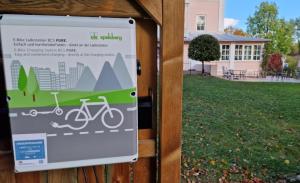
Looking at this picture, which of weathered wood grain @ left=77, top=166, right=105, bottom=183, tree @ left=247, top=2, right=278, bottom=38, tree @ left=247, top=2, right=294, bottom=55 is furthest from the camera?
tree @ left=247, top=2, right=278, bottom=38

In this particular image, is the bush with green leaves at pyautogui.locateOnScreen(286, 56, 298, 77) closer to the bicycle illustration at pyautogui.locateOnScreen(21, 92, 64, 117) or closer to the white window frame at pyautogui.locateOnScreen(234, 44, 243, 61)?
the white window frame at pyautogui.locateOnScreen(234, 44, 243, 61)

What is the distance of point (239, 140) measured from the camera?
430 centimetres

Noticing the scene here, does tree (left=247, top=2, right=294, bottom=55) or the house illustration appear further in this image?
tree (left=247, top=2, right=294, bottom=55)

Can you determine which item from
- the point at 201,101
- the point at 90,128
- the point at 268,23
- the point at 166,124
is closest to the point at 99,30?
the point at 90,128

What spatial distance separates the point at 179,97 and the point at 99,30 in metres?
0.47

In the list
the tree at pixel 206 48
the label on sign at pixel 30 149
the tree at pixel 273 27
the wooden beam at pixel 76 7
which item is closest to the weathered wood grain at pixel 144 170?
the label on sign at pixel 30 149

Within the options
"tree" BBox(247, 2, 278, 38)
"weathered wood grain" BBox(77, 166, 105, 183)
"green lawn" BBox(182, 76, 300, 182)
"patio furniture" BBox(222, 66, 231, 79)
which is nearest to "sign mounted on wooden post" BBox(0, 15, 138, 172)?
"weathered wood grain" BBox(77, 166, 105, 183)

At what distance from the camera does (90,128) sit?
1.10 metres

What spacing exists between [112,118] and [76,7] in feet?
1.60

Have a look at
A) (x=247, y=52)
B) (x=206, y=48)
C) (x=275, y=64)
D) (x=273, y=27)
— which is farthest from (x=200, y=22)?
(x=273, y=27)

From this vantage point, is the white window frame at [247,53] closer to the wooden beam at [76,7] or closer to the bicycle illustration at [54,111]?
the wooden beam at [76,7]

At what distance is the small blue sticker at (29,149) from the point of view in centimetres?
104

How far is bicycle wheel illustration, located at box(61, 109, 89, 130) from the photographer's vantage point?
1071mm

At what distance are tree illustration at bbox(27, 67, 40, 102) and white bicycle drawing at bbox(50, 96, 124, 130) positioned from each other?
14 centimetres
